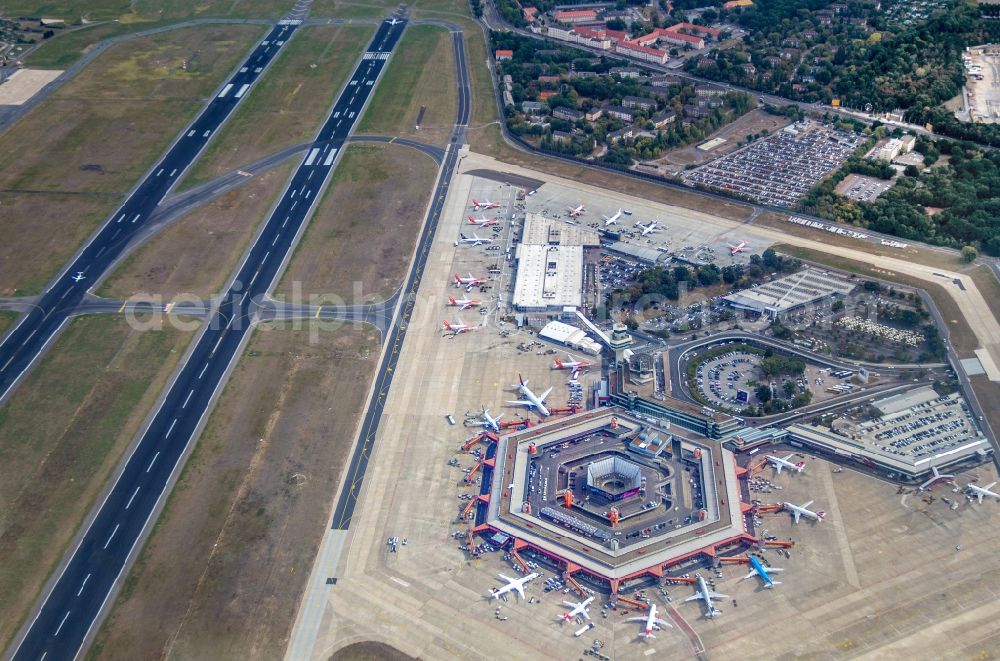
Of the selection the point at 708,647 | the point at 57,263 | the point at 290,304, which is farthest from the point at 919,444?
the point at 57,263

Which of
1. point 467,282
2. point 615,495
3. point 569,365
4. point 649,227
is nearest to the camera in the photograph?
point 615,495

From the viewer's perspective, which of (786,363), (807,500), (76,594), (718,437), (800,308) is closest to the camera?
(76,594)

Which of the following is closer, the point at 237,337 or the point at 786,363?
the point at 786,363

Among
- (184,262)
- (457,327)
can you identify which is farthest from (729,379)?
(184,262)

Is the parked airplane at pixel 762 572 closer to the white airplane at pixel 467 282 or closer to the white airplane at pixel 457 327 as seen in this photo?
the white airplane at pixel 457 327

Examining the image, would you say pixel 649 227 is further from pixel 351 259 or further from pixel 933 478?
pixel 933 478

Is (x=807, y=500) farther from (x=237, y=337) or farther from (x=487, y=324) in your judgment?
(x=237, y=337)
